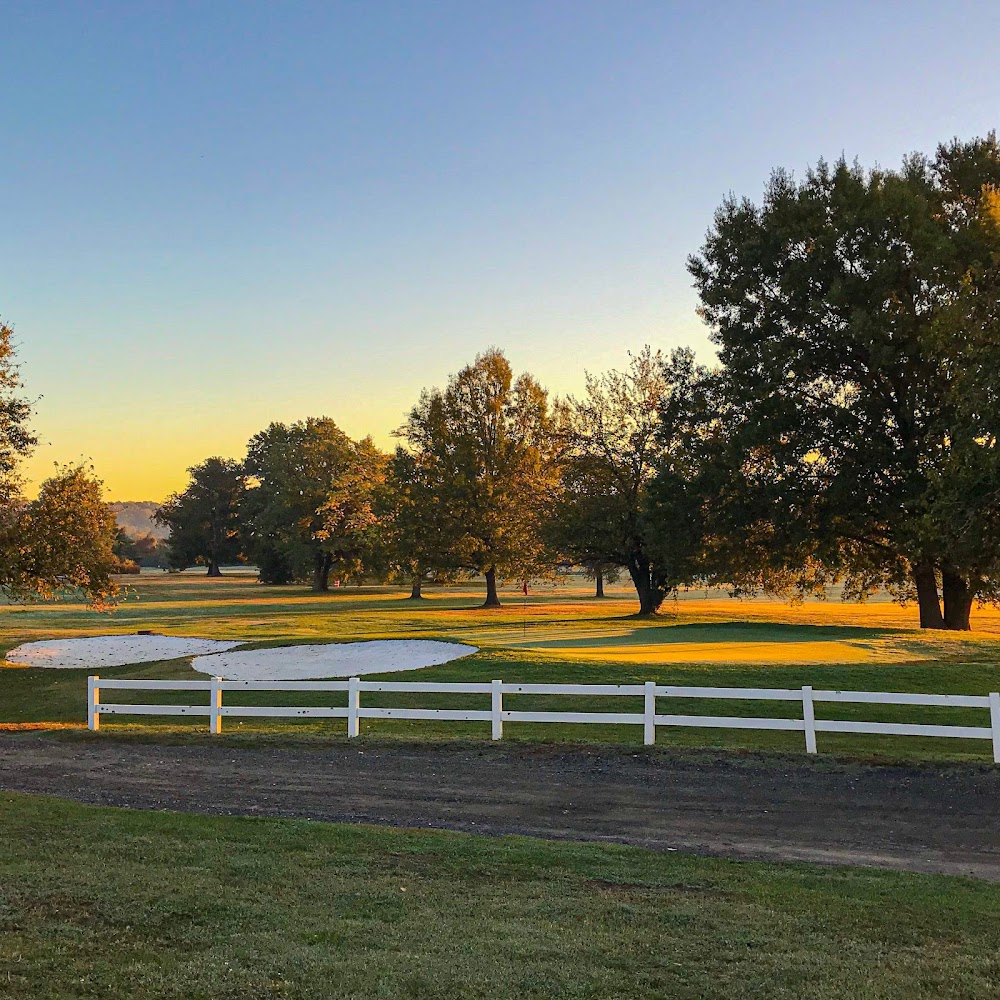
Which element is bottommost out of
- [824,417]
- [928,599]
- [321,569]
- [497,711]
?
[497,711]

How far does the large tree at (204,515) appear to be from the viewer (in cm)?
12050

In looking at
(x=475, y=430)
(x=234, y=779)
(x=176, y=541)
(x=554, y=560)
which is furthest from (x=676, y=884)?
(x=176, y=541)

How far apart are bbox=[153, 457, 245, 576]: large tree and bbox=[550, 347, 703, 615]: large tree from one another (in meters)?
77.1

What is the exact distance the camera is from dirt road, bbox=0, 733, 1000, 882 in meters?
10.8

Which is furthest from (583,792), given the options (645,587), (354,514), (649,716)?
(354,514)

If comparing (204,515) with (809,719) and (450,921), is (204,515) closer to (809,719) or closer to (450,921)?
(809,719)

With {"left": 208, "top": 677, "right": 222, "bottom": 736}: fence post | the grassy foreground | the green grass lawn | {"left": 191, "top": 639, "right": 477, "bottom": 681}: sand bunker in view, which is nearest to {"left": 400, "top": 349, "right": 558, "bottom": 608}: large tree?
the green grass lawn

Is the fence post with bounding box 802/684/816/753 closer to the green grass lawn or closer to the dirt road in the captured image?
the green grass lawn

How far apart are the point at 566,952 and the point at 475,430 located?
55.4 m

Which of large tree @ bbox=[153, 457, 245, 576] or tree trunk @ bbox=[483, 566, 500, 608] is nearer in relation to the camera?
tree trunk @ bbox=[483, 566, 500, 608]

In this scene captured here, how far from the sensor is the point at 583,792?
13.1 meters

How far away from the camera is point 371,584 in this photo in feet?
332

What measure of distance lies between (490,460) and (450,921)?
2102 inches

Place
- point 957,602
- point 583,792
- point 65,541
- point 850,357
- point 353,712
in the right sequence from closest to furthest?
point 583,792 < point 353,712 < point 65,541 < point 850,357 < point 957,602
